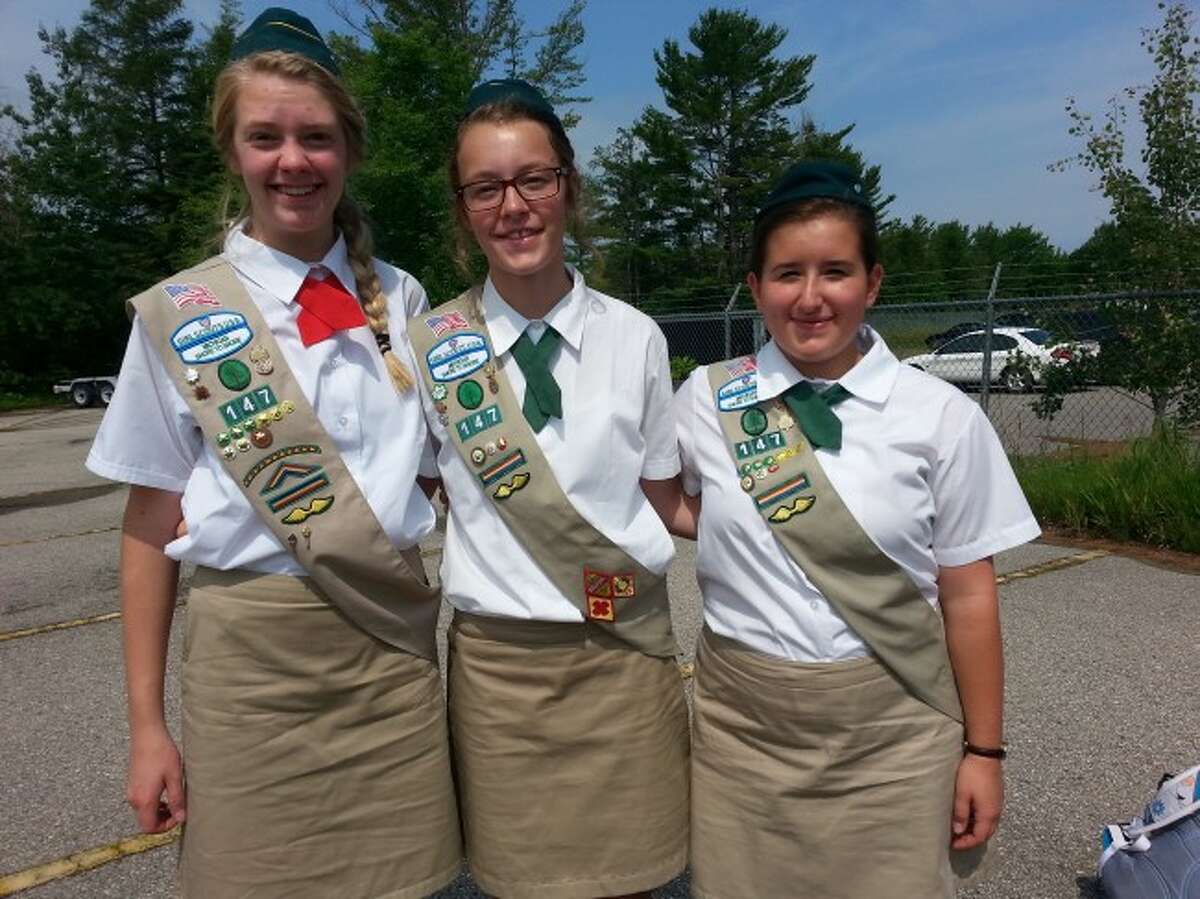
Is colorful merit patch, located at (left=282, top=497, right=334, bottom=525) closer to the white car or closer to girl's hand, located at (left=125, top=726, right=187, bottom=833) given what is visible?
girl's hand, located at (left=125, top=726, right=187, bottom=833)

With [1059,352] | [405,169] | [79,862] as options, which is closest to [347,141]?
[79,862]

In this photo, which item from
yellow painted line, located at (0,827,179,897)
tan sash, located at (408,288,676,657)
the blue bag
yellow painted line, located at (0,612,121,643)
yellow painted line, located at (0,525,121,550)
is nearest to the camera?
tan sash, located at (408,288,676,657)

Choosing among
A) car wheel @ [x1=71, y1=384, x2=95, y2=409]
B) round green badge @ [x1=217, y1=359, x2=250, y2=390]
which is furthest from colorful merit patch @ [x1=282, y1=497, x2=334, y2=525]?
car wheel @ [x1=71, y1=384, x2=95, y2=409]

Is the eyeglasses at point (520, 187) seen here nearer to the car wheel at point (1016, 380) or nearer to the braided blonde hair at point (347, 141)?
the braided blonde hair at point (347, 141)

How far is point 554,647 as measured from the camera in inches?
72.8

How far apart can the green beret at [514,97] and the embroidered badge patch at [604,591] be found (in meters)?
0.90

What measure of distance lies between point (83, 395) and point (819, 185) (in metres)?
28.8

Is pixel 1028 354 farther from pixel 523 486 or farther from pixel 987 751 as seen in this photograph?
pixel 523 486

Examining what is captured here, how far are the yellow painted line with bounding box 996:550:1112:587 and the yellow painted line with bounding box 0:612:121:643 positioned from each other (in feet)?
16.6

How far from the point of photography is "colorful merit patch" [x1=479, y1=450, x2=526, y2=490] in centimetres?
182

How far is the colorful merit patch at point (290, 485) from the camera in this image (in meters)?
1.72

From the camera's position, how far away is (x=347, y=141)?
190 centimetres

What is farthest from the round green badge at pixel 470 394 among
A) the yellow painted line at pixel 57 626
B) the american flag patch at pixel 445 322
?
the yellow painted line at pixel 57 626

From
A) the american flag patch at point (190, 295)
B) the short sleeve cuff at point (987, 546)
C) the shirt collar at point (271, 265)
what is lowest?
the short sleeve cuff at point (987, 546)
